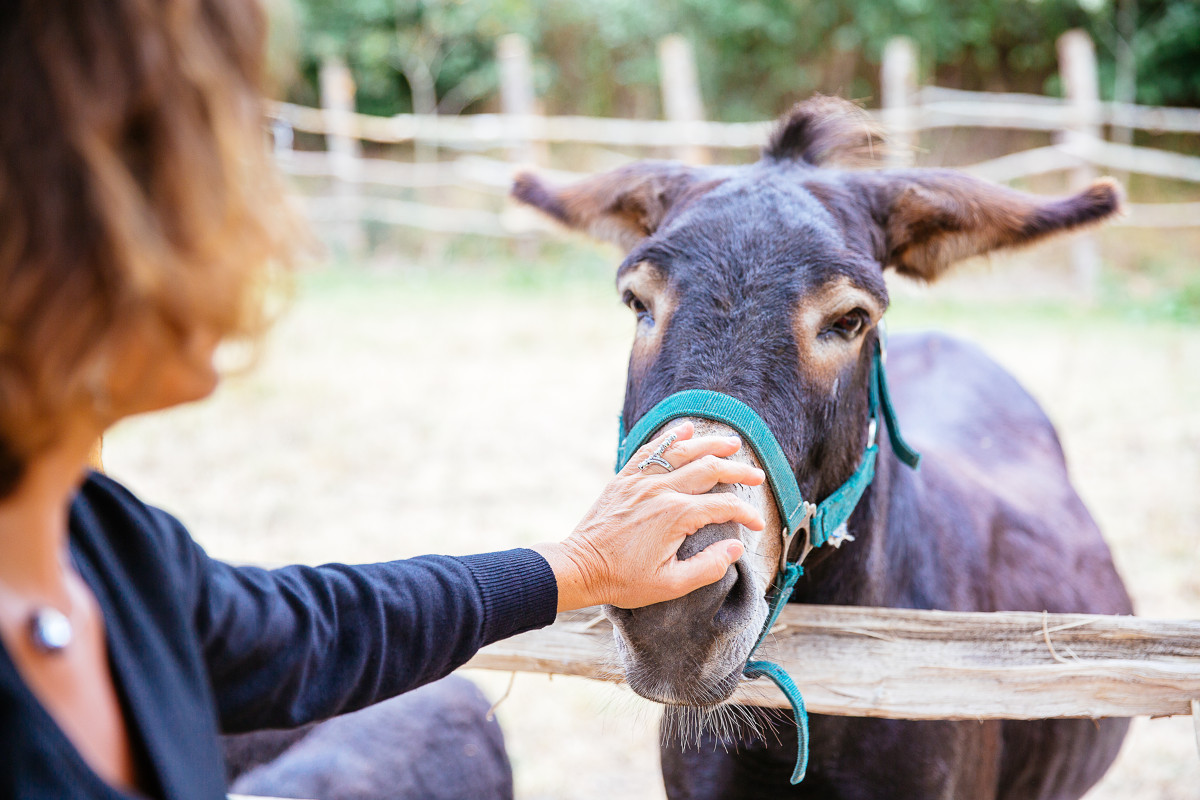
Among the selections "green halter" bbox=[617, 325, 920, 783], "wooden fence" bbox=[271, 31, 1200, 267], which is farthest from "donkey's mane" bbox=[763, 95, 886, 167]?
"wooden fence" bbox=[271, 31, 1200, 267]

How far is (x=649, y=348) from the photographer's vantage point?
1930mm

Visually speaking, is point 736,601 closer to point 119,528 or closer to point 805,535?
point 805,535

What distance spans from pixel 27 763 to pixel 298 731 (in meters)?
2.08

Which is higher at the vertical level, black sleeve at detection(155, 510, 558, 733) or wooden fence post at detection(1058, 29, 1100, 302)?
wooden fence post at detection(1058, 29, 1100, 302)

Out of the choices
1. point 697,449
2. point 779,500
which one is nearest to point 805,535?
point 779,500

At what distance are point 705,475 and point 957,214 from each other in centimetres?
109

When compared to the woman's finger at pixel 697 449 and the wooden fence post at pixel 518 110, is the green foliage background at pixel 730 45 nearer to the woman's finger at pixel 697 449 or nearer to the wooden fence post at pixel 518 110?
the wooden fence post at pixel 518 110

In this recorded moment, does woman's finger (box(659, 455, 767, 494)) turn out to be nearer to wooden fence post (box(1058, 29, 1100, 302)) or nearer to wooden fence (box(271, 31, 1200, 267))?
wooden fence (box(271, 31, 1200, 267))

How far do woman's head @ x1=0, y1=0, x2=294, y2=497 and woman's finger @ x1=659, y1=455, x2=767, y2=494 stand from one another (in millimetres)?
805

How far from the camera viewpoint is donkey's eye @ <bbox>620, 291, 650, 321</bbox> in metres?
2.02

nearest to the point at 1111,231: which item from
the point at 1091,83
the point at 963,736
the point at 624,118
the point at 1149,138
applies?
the point at 1091,83

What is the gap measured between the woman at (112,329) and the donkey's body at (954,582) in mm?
1353

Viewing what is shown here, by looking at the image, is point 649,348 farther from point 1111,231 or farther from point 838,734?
point 1111,231

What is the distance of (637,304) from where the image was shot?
6.77ft
